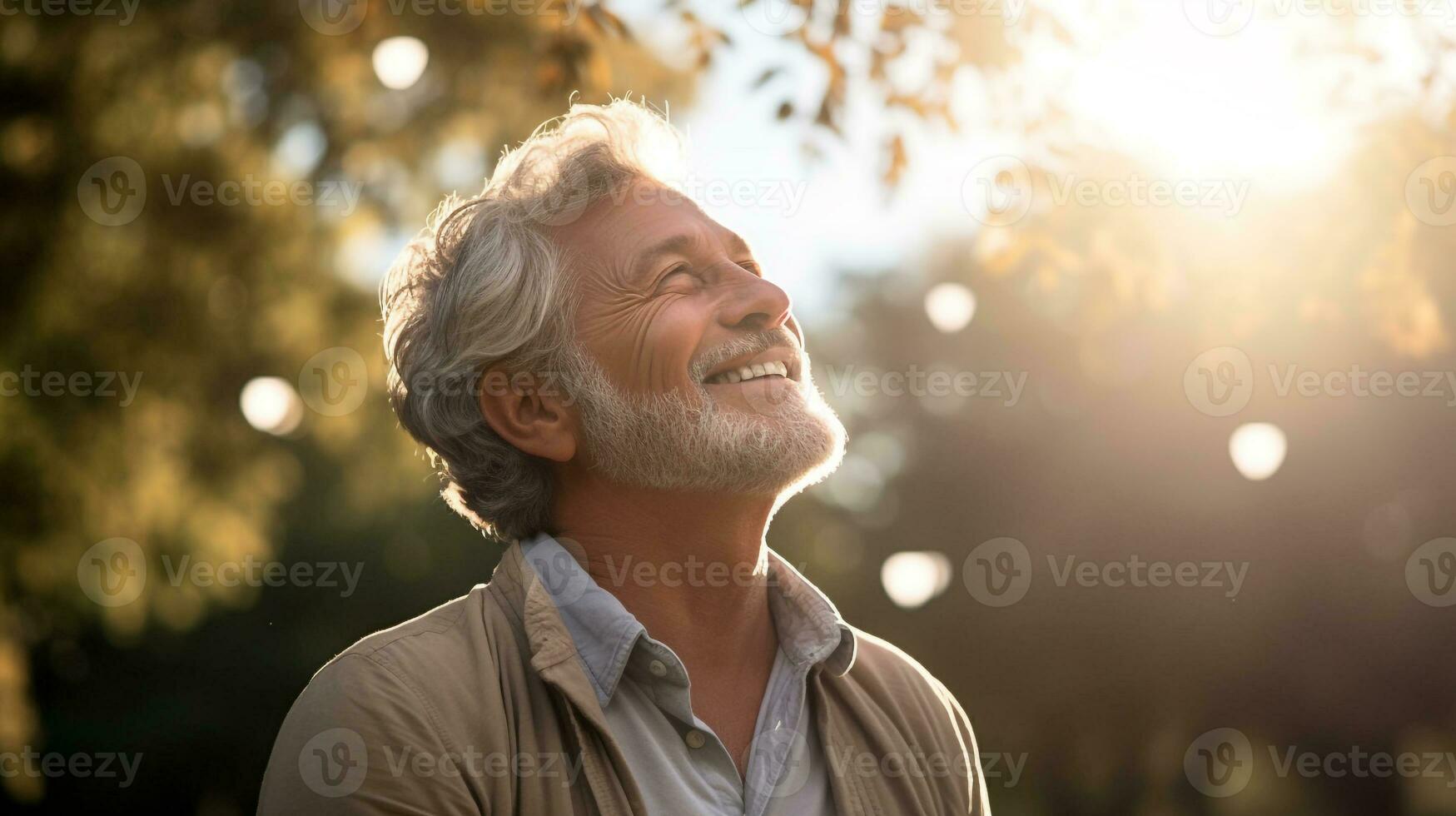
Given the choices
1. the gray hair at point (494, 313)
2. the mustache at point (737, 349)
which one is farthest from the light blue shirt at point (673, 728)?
the mustache at point (737, 349)

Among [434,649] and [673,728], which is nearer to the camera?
[434,649]

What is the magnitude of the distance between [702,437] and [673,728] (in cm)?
73

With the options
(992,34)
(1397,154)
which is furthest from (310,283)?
(1397,154)

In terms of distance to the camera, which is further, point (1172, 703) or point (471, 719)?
point (1172, 703)

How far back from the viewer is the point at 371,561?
29.5m

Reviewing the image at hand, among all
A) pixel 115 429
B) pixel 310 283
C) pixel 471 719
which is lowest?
pixel 471 719

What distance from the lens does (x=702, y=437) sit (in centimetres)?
344

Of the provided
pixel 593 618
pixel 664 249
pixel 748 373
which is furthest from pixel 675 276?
pixel 593 618

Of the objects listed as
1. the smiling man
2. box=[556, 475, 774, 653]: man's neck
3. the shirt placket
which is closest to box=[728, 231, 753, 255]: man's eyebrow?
the smiling man

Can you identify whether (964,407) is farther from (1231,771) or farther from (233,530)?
(233,530)

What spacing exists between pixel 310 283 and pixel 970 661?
1967cm

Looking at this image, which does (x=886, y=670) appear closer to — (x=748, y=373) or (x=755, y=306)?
(x=748, y=373)

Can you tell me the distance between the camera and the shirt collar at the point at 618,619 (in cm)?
305

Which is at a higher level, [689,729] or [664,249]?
[664,249]
